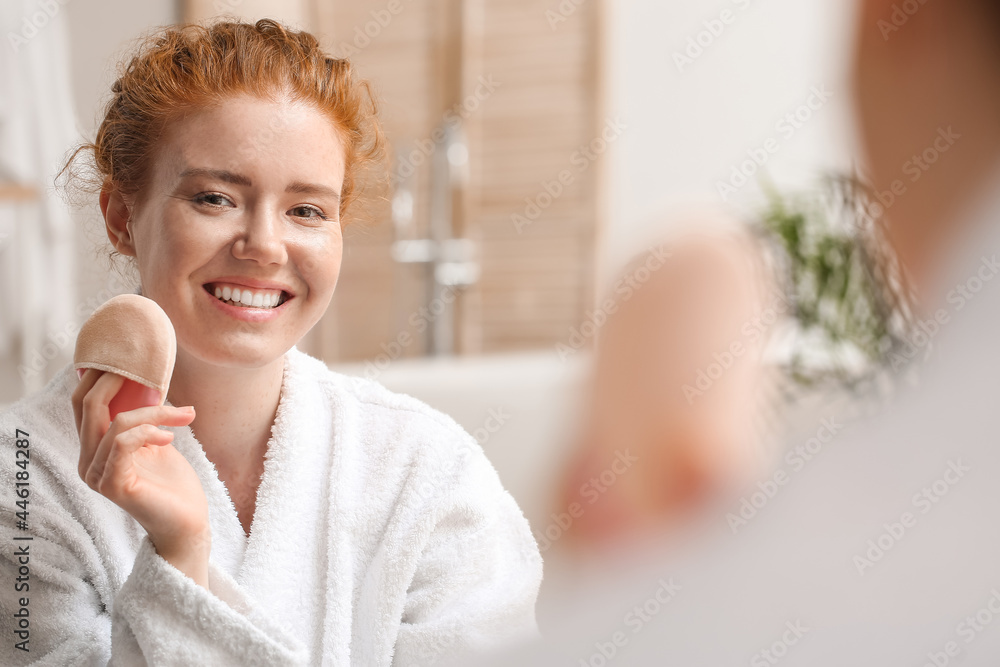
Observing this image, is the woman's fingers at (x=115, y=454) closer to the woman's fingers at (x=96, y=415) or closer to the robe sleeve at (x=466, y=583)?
the woman's fingers at (x=96, y=415)

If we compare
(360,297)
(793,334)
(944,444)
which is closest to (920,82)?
→ (944,444)

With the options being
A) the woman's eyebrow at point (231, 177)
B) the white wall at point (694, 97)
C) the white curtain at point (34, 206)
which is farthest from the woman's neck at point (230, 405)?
the white wall at point (694, 97)

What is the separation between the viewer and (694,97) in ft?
7.06

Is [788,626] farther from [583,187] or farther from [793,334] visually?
[583,187]

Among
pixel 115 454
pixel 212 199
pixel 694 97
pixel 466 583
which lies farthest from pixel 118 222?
pixel 694 97

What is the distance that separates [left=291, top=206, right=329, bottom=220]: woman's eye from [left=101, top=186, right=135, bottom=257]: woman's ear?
102 millimetres

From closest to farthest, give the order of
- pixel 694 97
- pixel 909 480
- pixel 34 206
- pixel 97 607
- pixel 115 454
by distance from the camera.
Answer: pixel 909 480, pixel 115 454, pixel 97 607, pixel 34 206, pixel 694 97

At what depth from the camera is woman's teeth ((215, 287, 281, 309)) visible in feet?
1.50

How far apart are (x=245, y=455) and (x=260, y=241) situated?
15cm

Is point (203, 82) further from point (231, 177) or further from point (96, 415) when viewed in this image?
point (96, 415)

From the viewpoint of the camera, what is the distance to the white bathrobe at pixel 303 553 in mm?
426

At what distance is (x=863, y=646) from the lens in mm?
242

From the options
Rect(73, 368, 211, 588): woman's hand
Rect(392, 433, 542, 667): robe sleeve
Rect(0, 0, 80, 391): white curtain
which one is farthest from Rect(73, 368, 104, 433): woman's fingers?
Rect(0, 0, 80, 391): white curtain

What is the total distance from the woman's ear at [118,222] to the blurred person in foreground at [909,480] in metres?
0.37
